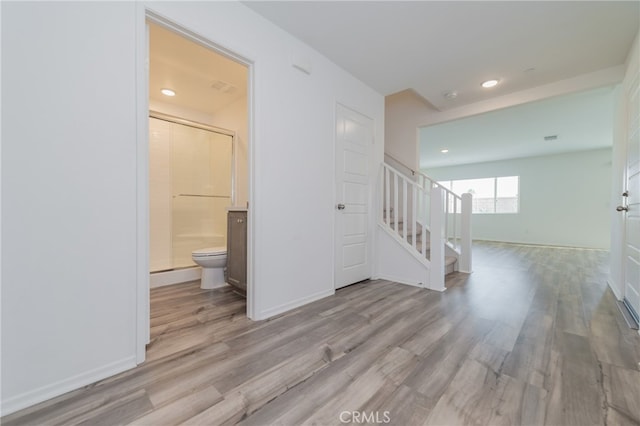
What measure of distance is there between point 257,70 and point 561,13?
232 centimetres

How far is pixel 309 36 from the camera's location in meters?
2.18

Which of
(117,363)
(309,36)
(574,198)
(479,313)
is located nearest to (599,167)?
(574,198)

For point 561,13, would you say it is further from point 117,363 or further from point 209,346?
point 117,363

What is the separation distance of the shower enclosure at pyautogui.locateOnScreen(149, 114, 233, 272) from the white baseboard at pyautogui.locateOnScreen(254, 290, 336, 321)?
185cm

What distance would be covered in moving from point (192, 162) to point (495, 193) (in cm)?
824

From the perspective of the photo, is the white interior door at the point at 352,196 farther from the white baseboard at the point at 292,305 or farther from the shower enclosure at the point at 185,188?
the shower enclosure at the point at 185,188

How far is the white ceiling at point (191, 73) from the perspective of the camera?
2.23 m

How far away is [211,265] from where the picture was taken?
2732 millimetres

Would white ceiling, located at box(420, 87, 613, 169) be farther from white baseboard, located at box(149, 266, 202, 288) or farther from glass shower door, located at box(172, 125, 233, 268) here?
white baseboard, located at box(149, 266, 202, 288)

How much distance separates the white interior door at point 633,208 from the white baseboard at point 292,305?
2.44 metres

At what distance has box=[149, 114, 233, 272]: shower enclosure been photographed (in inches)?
130

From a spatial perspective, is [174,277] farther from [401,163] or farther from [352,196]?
[401,163]

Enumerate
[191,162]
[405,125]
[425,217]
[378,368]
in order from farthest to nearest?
[405,125] < [191,162] < [425,217] < [378,368]

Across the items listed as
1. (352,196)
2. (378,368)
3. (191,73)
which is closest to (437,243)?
(352,196)
